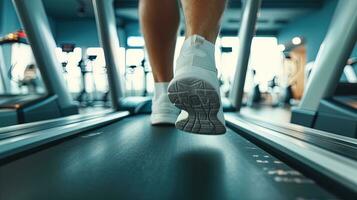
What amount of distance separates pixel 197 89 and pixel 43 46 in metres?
1.61

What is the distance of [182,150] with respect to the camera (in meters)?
0.70

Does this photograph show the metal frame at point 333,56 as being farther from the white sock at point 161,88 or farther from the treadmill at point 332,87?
the white sock at point 161,88

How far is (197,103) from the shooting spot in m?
0.66

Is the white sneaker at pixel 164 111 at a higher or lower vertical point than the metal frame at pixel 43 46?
lower

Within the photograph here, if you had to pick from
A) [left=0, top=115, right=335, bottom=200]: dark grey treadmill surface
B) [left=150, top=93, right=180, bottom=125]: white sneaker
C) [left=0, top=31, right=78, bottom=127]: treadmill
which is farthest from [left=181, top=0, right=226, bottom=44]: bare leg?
A: [left=0, top=31, right=78, bottom=127]: treadmill

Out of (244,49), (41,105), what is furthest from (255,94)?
(41,105)

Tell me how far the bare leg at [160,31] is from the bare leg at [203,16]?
325 mm

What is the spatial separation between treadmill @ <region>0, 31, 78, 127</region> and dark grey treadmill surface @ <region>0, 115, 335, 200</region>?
36.2 inches

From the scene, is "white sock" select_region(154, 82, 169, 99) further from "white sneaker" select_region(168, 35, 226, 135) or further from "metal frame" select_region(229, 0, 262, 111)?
"metal frame" select_region(229, 0, 262, 111)

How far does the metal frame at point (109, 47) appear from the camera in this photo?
2062 millimetres

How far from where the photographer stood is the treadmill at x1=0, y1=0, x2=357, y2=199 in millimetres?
394

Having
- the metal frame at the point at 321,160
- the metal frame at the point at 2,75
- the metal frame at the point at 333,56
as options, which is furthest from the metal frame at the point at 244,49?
the metal frame at the point at 2,75

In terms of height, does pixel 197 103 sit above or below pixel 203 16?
below

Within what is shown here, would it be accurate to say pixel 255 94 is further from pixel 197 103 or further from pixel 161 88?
pixel 197 103
